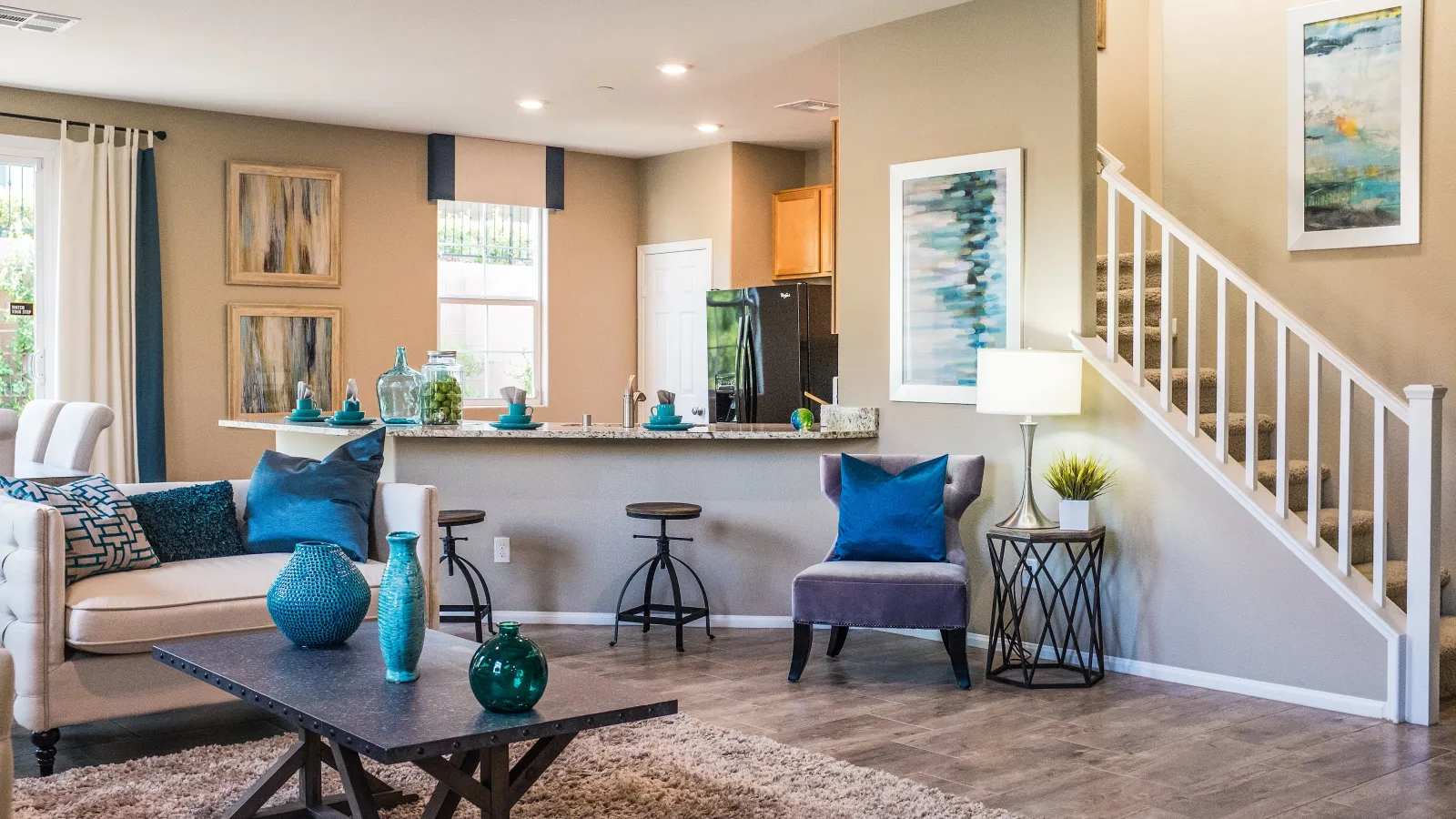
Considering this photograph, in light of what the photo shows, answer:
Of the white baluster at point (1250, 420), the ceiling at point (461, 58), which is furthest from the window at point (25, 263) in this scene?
the white baluster at point (1250, 420)

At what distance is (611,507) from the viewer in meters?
5.77

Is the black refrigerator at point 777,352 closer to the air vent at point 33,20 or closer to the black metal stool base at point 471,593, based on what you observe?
the black metal stool base at point 471,593

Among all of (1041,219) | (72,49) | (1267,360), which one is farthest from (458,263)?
(1267,360)

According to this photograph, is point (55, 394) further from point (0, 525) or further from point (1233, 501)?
point (1233, 501)

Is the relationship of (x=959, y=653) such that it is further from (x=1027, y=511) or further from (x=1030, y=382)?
(x=1030, y=382)

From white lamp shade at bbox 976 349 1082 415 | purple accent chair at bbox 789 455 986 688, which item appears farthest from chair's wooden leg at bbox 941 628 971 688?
white lamp shade at bbox 976 349 1082 415

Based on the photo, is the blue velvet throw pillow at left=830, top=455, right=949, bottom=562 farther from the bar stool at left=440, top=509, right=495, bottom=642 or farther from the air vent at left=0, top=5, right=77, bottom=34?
the air vent at left=0, top=5, right=77, bottom=34

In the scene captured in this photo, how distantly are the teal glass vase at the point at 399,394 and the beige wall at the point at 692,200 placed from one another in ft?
10.4

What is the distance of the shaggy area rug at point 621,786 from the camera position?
313cm

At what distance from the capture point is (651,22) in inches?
220

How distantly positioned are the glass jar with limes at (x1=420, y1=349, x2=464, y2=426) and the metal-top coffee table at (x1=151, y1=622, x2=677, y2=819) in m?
2.57

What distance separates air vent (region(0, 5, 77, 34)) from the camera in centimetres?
538

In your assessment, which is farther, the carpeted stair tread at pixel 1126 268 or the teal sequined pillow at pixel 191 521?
the carpeted stair tread at pixel 1126 268

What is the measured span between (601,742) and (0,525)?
1.81 metres
